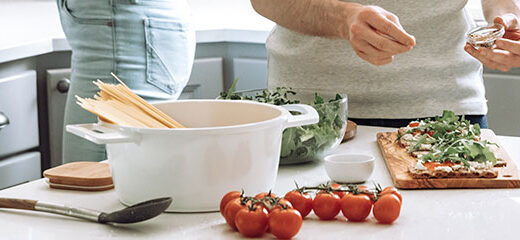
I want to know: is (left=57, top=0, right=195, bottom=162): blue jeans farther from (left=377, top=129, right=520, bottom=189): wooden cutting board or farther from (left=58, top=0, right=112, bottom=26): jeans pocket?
(left=377, top=129, right=520, bottom=189): wooden cutting board

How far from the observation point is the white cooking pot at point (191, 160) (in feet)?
3.23

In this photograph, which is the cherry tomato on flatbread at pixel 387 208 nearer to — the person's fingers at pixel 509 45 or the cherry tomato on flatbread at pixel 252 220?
the cherry tomato on flatbread at pixel 252 220

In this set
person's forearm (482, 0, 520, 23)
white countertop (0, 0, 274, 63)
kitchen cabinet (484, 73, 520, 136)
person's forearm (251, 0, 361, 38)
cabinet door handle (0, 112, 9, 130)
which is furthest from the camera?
kitchen cabinet (484, 73, 520, 136)

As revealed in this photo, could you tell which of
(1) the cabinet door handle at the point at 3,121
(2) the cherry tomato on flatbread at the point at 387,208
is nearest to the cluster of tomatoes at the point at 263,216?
(2) the cherry tomato on flatbread at the point at 387,208

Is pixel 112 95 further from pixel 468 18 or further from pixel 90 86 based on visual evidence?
pixel 468 18

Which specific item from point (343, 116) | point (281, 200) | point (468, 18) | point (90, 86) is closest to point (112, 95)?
point (281, 200)

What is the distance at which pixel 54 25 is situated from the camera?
262cm

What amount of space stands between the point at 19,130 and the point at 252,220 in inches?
58.5

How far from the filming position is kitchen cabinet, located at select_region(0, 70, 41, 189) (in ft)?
7.07

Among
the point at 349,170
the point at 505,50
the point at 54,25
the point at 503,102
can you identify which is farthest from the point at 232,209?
the point at 54,25

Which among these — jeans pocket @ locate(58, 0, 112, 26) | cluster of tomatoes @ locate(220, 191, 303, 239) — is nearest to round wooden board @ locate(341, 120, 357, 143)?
cluster of tomatoes @ locate(220, 191, 303, 239)

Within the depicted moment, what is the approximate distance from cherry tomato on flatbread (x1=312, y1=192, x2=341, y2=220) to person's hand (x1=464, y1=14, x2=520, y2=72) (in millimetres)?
663

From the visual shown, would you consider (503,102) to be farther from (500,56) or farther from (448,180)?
(448,180)

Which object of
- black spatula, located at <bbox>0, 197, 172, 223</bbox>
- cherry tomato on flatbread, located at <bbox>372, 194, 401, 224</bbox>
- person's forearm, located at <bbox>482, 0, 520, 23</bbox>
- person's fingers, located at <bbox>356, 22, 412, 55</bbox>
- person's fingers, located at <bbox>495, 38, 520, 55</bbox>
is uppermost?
person's forearm, located at <bbox>482, 0, 520, 23</bbox>
